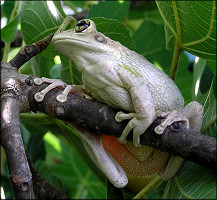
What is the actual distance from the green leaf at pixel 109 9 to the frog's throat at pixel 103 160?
80cm

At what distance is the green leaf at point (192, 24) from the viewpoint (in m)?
1.29

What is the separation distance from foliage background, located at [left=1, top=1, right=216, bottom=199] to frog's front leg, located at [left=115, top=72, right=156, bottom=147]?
0.21m

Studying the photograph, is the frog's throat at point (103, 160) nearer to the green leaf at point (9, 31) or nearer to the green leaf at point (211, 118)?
the green leaf at point (211, 118)

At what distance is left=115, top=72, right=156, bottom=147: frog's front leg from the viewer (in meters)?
1.17

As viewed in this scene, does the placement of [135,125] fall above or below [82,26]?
below

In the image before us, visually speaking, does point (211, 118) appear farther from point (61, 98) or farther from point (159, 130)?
point (61, 98)

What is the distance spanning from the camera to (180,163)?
130 cm

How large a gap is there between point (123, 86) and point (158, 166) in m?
0.29

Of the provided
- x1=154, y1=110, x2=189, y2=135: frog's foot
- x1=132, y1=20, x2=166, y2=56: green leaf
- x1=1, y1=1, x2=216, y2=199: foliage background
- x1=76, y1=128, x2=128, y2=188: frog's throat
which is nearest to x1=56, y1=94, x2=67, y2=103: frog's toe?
x1=76, y1=128, x2=128, y2=188: frog's throat

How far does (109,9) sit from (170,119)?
1.00m

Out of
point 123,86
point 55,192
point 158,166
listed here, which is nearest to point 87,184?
point 55,192

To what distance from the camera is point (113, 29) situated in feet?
5.12

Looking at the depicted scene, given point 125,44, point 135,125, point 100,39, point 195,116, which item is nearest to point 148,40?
point 125,44

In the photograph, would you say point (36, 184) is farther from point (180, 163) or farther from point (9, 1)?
point (9, 1)
